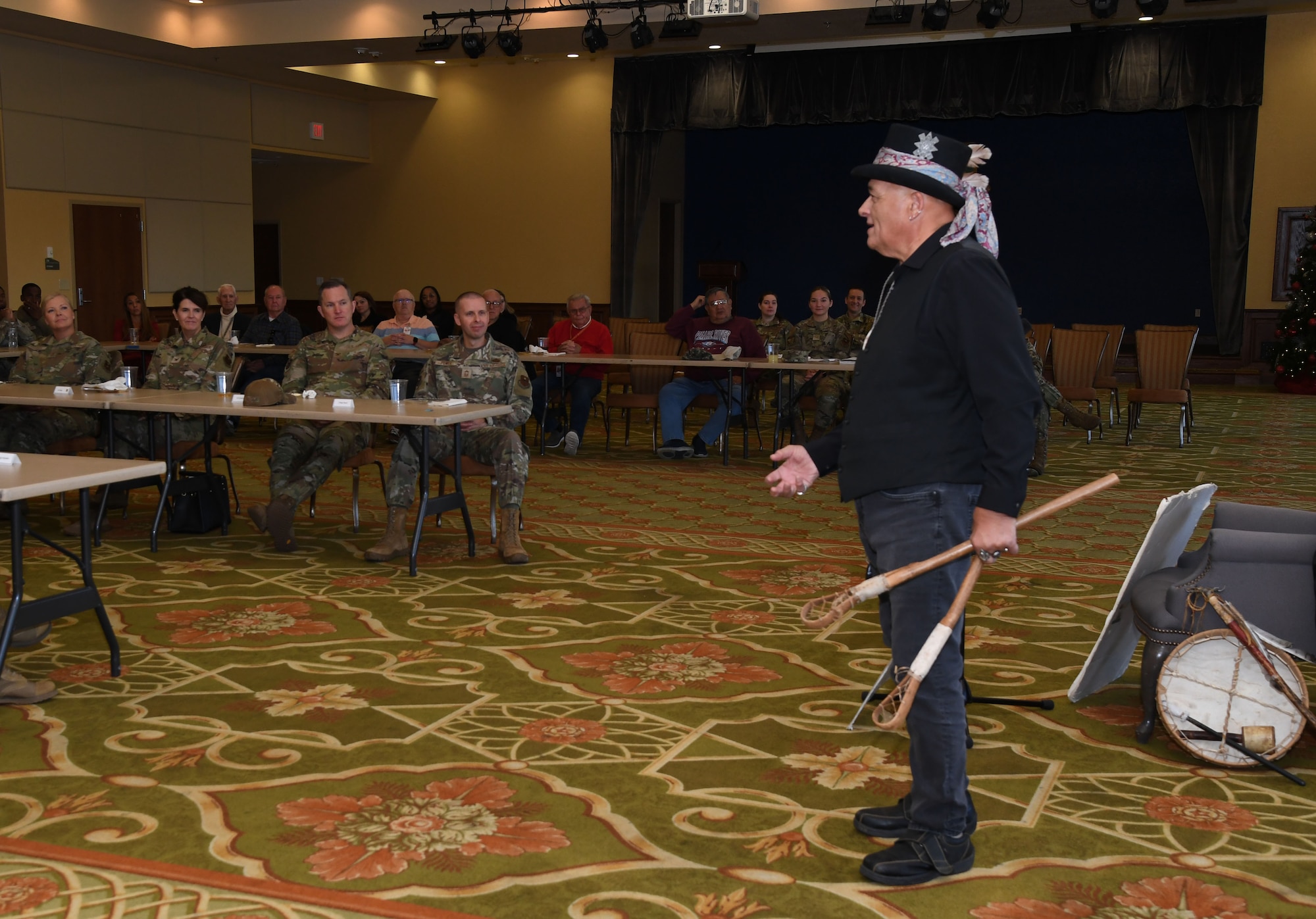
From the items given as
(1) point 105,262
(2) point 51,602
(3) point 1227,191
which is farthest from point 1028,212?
(2) point 51,602

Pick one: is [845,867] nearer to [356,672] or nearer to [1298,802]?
[1298,802]

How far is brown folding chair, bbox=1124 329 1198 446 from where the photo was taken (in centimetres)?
1042

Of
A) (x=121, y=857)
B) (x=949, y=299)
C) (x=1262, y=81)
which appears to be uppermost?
(x=1262, y=81)

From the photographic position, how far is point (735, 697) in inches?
157

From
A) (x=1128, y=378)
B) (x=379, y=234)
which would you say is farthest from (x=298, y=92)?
(x=1128, y=378)

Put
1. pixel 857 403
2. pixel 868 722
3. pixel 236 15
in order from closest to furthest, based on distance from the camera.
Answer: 1. pixel 857 403
2. pixel 868 722
3. pixel 236 15

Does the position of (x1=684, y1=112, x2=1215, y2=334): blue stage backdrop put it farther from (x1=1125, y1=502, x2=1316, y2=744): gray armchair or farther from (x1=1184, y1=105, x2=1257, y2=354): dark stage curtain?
(x1=1125, y1=502, x2=1316, y2=744): gray armchair

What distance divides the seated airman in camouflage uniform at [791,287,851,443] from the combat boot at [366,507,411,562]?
3893mm

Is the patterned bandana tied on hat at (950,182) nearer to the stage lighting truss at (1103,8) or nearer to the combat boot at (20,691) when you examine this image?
the combat boot at (20,691)

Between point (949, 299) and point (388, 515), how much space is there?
398cm

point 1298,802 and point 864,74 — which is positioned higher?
point 864,74

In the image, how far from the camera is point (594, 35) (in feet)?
42.4

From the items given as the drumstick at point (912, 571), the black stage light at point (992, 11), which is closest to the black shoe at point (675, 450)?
the black stage light at point (992, 11)

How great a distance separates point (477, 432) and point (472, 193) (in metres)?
13.0
